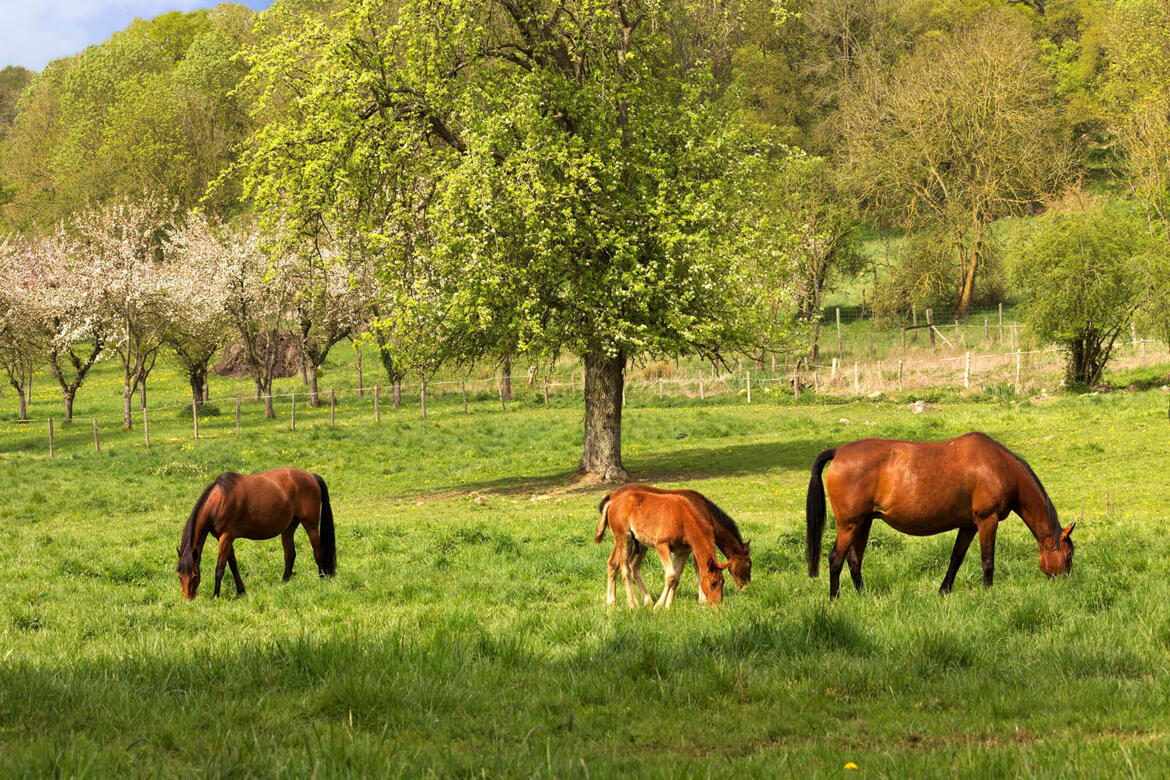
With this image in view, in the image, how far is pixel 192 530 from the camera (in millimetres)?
13180

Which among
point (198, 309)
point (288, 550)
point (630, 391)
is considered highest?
point (198, 309)

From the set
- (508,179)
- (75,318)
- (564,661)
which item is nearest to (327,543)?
(564,661)

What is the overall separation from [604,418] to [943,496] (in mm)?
18207

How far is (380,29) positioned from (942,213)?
1716 inches

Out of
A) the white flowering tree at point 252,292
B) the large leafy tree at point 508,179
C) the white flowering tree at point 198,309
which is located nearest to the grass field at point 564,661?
the large leafy tree at point 508,179

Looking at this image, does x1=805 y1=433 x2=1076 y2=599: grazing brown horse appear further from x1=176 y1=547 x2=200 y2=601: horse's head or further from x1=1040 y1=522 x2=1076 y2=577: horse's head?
x1=176 y1=547 x2=200 y2=601: horse's head

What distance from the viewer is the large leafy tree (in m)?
24.7

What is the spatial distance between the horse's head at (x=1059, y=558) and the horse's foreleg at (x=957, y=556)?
80 centimetres

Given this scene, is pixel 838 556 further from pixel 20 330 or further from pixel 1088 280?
pixel 20 330

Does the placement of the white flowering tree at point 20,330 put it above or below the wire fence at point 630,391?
above

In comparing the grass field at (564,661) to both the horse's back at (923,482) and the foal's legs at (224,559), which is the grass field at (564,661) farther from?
the horse's back at (923,482)

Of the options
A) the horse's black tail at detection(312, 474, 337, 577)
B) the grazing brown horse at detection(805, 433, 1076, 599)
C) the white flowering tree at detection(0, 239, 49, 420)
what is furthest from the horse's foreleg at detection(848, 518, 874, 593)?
the white flowering tree at detection(0, 239, 49, 420)

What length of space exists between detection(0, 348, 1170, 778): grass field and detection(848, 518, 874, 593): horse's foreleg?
0.26 meters

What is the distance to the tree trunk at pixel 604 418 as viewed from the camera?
93.5 feet
